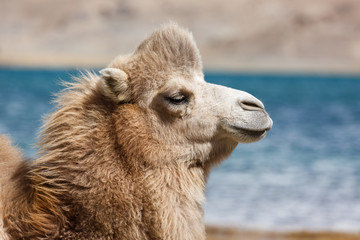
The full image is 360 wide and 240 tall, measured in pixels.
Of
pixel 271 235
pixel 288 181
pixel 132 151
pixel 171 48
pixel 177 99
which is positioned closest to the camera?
pixel 132 151

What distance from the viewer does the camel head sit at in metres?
4.51

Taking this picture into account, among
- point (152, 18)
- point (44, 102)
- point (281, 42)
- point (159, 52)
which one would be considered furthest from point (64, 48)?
point (159, 52)

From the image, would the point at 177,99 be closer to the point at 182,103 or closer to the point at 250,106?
the point at 182,103

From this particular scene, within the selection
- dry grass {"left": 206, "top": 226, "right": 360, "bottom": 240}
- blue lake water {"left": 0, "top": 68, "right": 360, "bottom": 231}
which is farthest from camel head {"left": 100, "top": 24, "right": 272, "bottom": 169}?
dry grass {"left": 206, "top": 226, "right": 360, "bottom": 240}

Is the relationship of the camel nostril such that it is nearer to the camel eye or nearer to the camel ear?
the camel eye

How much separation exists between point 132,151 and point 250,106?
0.99m

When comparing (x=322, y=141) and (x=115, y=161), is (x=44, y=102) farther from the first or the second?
(x=115, y=161)

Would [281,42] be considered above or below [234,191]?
above

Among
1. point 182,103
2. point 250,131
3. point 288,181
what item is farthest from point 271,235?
point 182,103

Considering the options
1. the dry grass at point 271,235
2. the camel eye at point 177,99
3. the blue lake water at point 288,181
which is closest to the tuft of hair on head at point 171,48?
the camel eye at point 177,99

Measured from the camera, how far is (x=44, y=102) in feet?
109

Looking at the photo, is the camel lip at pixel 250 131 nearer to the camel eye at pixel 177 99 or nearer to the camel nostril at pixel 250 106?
the camel nostril at pixel 250 106

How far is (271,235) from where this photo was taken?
1023 cm

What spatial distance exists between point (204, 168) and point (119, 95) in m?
0.90
